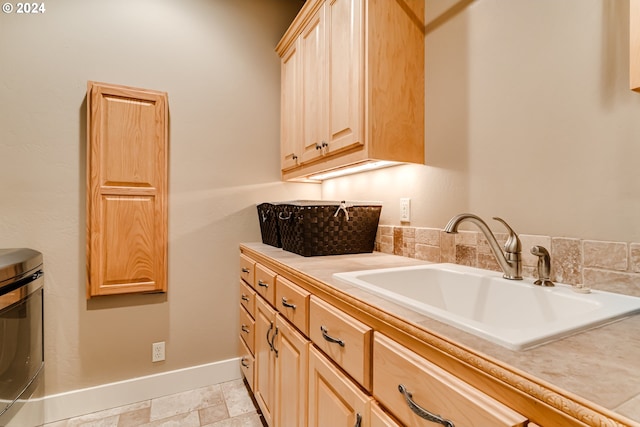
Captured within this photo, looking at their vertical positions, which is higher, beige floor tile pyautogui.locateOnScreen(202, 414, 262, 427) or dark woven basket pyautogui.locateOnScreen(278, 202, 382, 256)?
dark woven basket pyautogui.locateOnScreen(278, 202, 382, 256)

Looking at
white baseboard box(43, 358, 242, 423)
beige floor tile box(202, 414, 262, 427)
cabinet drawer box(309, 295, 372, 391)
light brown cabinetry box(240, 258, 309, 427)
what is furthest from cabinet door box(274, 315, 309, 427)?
white baseboard box(43, 358, 242, 423)

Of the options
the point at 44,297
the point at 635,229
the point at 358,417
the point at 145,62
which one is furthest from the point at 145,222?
the point at 635,229

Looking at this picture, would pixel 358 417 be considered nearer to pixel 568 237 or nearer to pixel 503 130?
pixel 568 237

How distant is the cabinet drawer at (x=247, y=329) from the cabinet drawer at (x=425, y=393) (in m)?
1.15

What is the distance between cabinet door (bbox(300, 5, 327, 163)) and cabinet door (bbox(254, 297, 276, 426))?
859mm

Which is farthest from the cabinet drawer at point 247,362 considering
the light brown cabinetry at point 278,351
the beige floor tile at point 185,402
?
the beige floor tile at point 185,402

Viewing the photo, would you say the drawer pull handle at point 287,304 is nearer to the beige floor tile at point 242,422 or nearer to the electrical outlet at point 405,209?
the electrical outlet at point 405,209

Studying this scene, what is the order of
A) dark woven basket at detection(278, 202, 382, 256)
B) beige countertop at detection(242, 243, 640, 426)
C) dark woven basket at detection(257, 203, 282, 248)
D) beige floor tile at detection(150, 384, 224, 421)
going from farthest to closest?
dark woven basket at detection(257, 203, 282, 248) < beige floor tile at detection(150, 384, 224, 421) < dark woven basket at detection(278, 202, 382, 256) < beige countertop at detection(242, 243, 640, 426)

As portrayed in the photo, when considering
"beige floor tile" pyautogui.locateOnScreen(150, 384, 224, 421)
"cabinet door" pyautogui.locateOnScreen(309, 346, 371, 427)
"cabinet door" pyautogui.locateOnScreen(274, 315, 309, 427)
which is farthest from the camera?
"beige floor tile" pyautogui.locateOnScreen(150, 384, 224, 421)

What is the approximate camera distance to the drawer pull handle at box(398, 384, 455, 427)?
529 mm

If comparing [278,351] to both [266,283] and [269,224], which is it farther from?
[269,224]

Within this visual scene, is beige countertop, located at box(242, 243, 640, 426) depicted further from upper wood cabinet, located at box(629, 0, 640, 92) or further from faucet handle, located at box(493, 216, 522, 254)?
upper wood cabinet, located at box(629, 0, 640, 92)

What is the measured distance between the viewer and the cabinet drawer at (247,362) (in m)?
1.75

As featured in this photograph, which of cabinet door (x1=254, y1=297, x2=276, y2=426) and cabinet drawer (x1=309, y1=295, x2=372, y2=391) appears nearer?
cabinet drawer (x1=309, y1=295, x2=372, y2=391)
